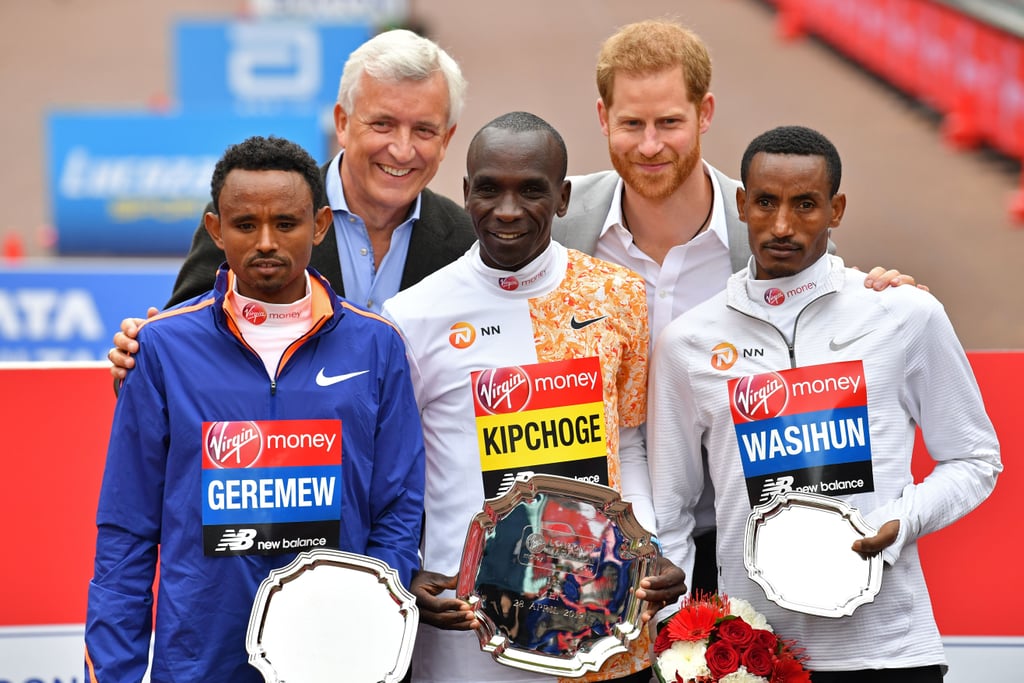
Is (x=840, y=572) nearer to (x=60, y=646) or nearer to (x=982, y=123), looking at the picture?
(x=60, y=646)

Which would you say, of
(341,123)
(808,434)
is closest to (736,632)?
(808,434)

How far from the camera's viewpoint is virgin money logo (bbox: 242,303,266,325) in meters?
3.03

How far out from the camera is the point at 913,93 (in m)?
17.4

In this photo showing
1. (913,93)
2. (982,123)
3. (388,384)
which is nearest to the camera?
(388,384)

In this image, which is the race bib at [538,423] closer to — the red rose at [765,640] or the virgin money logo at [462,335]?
the virgin money logo at [462,335]

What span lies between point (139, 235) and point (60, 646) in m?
10.1

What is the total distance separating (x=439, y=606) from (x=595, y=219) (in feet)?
4.49

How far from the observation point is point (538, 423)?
3.15 metres

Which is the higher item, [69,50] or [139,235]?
[69,50]

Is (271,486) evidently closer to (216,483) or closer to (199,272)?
(216,483)

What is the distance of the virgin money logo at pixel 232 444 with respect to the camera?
293 centimetres

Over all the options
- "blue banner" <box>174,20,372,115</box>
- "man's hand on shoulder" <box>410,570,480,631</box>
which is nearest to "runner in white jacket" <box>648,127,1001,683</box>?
"man's hand on shoulder" <box>410,570,480,631</box>

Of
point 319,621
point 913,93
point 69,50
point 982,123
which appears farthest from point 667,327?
point 69,50

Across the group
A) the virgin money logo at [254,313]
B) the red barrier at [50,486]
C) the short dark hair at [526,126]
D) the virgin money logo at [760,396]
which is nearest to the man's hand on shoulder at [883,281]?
the virgin money logo at [760,396]
